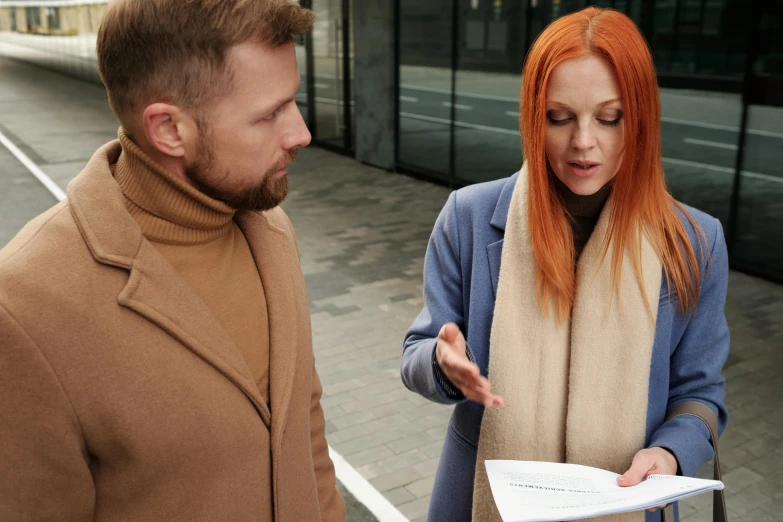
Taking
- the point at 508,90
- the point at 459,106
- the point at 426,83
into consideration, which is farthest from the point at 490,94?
the point at 426,83

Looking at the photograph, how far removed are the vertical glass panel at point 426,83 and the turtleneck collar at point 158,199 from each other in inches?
384

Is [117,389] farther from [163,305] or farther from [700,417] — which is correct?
[700,417]

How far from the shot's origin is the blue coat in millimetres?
1938

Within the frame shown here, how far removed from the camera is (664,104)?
25.8 feet

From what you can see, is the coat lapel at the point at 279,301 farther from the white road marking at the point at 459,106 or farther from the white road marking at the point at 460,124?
the white road marking at the point at 459,106

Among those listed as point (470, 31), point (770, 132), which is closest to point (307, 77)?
point (470, 31)

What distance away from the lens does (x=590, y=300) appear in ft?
6.47

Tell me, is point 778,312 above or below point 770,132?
below

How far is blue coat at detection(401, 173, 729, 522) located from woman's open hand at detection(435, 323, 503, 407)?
0.12 m

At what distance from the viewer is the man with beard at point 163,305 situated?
1284 millimetres

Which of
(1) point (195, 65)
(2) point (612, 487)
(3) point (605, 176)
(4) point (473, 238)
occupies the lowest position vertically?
(2) point (612, 487)

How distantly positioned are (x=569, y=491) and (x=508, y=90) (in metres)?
8.77

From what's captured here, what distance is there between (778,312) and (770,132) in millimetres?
1760

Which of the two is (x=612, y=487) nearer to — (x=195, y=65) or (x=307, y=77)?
(x=195, y=65)
